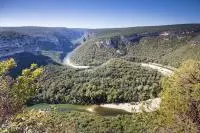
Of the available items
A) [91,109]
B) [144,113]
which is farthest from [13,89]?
[91,109]

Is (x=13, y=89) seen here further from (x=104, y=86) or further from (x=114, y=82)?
(x=114, y=82)

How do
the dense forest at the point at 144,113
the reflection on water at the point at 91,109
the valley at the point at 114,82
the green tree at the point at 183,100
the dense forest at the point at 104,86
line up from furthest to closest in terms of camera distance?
the dense forest at the point at 104,86
the reflection on water at the point at 91,109
the valley at the point at 114,82
the green tree at the point at 183,100
the dense forest at the point at 144,113

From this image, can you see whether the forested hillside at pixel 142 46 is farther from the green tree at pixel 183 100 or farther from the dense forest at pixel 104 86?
the green tree at pixel 183 100

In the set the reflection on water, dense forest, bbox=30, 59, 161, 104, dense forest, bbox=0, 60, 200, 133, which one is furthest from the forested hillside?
dense forest, bbox=0, 60, 200, 133

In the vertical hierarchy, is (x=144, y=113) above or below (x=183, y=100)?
below

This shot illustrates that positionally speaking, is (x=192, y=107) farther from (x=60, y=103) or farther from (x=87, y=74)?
(x=87, y=74)

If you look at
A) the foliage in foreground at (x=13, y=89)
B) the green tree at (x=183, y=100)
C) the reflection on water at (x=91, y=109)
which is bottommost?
the reflection on water at (x=91, y=109)

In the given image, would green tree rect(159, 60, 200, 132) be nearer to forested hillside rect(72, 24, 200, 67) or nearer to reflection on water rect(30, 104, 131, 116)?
reflection on water rect(30, 104, 131, 116)

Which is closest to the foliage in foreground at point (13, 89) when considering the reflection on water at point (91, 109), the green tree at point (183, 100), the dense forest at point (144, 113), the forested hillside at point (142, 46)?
the dense forest at point (144, 113)
